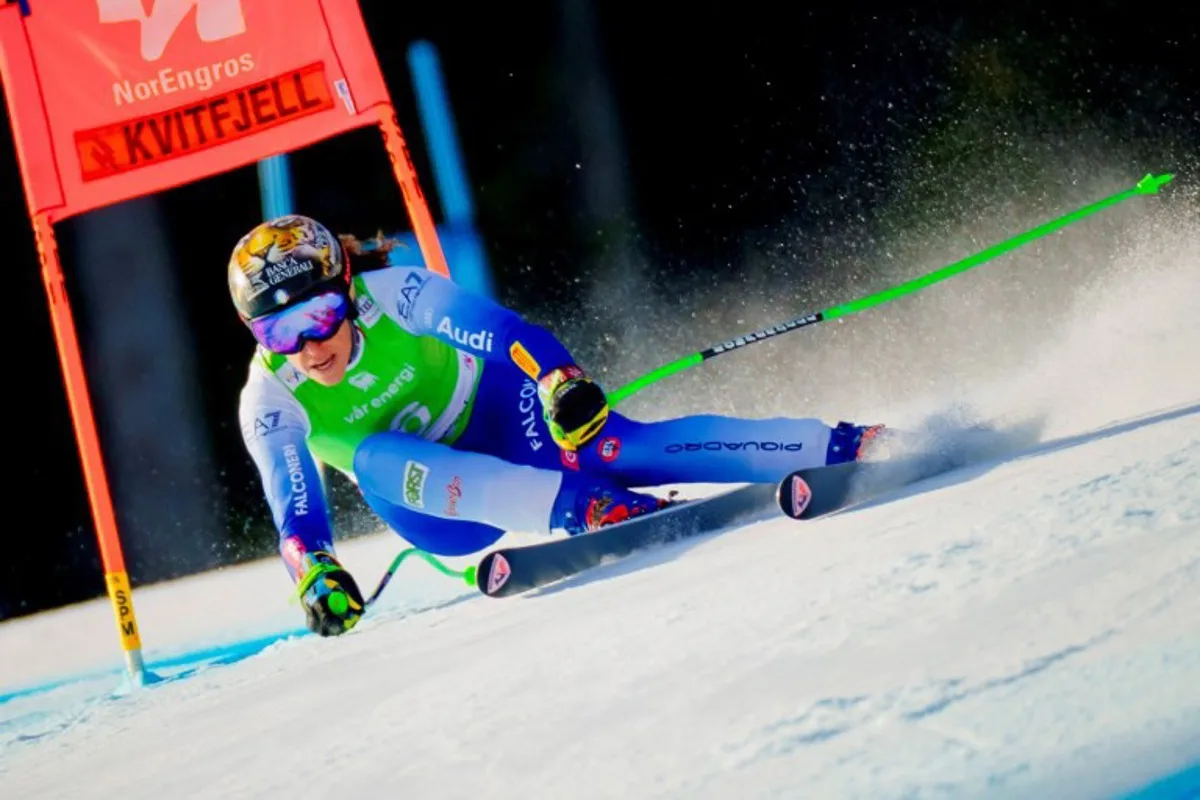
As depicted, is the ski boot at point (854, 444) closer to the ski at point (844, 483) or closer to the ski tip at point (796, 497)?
the ski at point (844, 483)

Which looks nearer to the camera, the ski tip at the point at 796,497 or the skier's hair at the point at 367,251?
the ski tip at the point at 796,497

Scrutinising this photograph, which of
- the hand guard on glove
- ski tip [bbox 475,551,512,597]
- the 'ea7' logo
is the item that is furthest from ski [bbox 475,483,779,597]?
the 'ea7' logo

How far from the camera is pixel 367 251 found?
128 inches

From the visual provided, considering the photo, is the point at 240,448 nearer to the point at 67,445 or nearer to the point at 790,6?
the point at 67,445

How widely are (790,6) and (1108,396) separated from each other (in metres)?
2.91

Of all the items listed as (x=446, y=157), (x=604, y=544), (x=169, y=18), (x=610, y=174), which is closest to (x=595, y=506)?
(x=604, y=544)

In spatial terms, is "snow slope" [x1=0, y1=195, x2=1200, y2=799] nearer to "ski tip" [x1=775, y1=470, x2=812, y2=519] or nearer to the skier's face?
"ski tip" [x1=775, y1=470, x2=812, y2=519]

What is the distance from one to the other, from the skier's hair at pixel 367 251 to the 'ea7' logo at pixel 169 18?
39.4 inches

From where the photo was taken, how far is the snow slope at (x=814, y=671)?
1195mm

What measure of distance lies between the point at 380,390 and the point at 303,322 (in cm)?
29

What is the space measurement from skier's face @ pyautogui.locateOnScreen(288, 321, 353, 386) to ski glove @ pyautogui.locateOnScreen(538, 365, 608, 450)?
55 cm

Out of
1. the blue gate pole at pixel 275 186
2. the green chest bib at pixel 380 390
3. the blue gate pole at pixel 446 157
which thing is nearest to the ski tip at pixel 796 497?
the green chest bib at pixel 380 390

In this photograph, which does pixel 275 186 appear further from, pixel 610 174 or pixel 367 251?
pixel 367 251

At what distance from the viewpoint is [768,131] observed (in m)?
5.62
